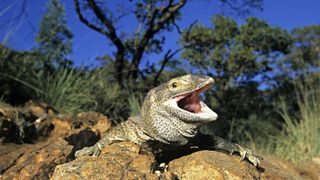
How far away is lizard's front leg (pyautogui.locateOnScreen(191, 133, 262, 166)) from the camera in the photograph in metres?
3.67

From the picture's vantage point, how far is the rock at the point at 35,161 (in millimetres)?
3836

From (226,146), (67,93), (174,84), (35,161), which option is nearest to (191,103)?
(174,84)

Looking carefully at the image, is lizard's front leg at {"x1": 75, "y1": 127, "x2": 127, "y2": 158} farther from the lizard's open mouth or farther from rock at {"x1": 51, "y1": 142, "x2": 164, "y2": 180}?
the lizard's open mouth

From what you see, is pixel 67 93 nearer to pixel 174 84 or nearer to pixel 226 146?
pixel 226 146

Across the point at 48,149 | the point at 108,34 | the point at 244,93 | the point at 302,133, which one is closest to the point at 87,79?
the point at 108,34

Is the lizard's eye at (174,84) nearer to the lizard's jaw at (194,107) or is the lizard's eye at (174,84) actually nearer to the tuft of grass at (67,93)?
the lizard's jaw at (194,107)

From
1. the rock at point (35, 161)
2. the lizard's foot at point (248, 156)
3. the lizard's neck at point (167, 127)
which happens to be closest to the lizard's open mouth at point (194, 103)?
the lizard's neck at point (167, 127)

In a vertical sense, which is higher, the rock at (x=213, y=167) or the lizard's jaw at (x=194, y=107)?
the lizard's jaw at (x=194, y=107)

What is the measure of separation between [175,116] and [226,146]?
794 millimetres

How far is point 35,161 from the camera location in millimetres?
4004

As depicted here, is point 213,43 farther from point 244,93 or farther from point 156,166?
point 156,166

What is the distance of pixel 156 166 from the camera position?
333 centimetres

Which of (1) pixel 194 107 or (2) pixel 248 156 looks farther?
(2) pixel 248 156

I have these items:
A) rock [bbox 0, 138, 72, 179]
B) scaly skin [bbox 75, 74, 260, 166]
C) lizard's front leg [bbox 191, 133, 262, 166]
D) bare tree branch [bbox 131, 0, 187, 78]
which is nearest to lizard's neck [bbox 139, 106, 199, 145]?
scaly skin [bbox 75, 74, 260, 166]
